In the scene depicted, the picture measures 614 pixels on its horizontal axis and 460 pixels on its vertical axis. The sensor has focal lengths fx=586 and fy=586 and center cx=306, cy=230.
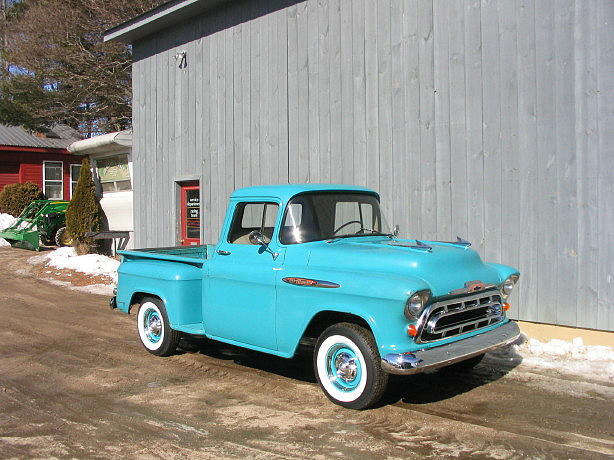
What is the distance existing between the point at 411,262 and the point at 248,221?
6.72 feet

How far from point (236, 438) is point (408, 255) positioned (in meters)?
2.02

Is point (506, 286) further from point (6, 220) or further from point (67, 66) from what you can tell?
point (6, 220)

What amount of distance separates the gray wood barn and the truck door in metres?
3.58

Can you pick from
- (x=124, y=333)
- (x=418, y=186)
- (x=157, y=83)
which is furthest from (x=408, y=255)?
(x=157, y=83)

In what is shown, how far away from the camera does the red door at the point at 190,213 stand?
12.8 m

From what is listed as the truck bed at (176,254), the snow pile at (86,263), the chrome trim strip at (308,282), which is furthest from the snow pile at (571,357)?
the snow pile at (86,263)

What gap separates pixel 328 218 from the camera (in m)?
5.80

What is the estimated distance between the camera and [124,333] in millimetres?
8227

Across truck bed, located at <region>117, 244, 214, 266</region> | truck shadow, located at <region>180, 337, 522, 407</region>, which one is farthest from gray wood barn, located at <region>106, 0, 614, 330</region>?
truck bed, located at <region>117, 244, 214, 266</region>

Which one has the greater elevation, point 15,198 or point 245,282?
point 15,198

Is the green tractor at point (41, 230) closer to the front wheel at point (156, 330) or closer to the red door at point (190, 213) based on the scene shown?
the red door at point (190, 213)

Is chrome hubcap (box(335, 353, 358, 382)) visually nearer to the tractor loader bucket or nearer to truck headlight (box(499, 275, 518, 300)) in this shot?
truck headlight (box(499, 275, 518, 300))

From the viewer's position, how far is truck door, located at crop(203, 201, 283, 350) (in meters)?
5.55

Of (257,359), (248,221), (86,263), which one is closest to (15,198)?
(86,263)
